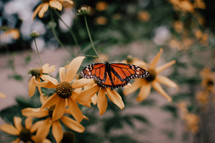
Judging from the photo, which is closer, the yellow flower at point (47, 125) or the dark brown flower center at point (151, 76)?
the yellow flower at point (47, 125)

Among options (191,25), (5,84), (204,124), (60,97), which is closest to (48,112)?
(60,97)

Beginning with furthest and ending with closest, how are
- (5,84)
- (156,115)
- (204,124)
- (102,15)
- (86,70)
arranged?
(102,15)
(156,115)
(204,124)
(5,84)
(86,70)

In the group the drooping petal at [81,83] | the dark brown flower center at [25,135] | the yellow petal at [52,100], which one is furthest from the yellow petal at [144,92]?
the dark brown flower center at [25,135]

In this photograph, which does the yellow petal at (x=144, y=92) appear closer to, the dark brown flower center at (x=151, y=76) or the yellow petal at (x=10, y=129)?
the dark brown flower center at (x=151, y=76)

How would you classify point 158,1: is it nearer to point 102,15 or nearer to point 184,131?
point 102,15

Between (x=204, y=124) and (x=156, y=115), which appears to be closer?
(x=204, y=124)

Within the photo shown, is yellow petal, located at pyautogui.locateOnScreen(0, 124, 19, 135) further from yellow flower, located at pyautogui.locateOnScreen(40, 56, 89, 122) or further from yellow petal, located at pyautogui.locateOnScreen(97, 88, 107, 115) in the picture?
yellow petal, located at pyautogui.locateOnScreen(97, 88, 107, 115)

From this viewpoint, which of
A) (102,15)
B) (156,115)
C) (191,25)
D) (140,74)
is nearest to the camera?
(140,74)

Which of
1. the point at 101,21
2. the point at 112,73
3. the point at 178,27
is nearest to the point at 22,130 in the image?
the point at 112,73
